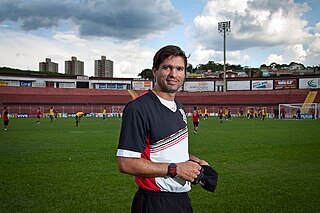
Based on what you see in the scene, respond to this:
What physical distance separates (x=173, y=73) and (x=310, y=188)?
19.8ft

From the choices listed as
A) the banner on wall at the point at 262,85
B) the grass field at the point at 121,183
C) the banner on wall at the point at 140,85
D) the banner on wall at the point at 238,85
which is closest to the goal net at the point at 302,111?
the banner on wall at the point at 262,85

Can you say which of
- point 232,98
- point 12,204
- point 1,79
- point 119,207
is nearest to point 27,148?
point 12,204

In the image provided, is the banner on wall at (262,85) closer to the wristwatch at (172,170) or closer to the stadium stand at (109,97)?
the stadium stand at (109,97)

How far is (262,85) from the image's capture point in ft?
248

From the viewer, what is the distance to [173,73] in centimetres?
264

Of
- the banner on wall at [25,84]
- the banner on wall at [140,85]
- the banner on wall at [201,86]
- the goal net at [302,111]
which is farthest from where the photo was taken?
the banner on wall at [140,85]

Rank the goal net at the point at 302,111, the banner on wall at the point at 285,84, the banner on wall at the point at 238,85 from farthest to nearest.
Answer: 1. the banner on wall at the point at 238,85
2. the banner on wall at the point at 285,84
3. the goal net at the point at 302,111

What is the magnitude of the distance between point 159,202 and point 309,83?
76312 mm

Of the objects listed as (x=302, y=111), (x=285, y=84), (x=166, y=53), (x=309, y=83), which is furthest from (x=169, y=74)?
(x=285, y=84)

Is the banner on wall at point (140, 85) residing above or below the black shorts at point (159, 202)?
above

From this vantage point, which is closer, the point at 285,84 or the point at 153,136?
the point at 153,136

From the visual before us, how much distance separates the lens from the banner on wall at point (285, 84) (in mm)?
72125

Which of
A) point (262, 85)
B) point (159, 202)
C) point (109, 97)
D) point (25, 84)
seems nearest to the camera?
point (159, 202)

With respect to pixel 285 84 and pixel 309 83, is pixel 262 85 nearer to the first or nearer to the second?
pixel 285 84
